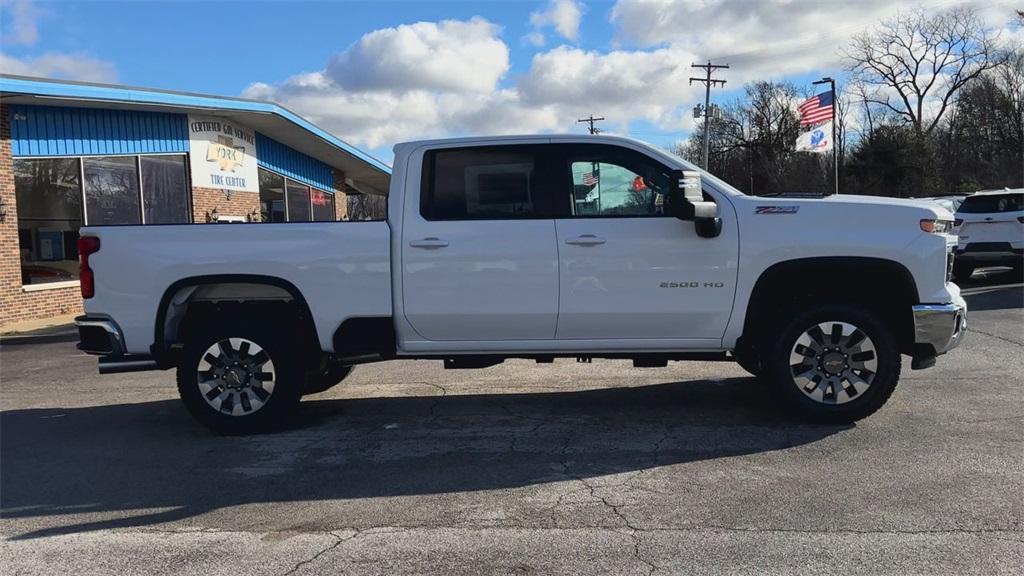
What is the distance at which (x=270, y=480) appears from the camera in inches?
186

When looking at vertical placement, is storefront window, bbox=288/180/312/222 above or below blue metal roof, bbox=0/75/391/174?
below

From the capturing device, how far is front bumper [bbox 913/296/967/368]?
523cm

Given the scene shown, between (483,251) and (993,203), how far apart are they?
12.7 metres

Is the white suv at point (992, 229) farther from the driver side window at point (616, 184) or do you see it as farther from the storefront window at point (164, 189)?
the storefront window at point (164, 189)

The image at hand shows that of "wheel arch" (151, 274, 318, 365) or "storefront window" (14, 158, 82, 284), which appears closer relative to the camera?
"wheel arch" (151, 274, 318, 365)

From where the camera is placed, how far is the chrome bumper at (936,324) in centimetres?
523

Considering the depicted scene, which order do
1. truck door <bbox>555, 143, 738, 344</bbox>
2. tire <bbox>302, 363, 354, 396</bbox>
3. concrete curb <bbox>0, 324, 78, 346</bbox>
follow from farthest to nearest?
concrete curb <bbox>0, 324, 78, 346</bbox> → tire <bbox>302, 363, 354, 396</bbox> → truck door <bbox>555, 143, 738, 344</bbox>

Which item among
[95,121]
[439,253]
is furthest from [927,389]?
[95,121]

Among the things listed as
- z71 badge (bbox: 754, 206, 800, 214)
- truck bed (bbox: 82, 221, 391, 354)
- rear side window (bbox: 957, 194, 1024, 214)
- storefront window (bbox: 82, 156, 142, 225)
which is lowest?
truck bed (bbox: 82, 221, 391, 354)

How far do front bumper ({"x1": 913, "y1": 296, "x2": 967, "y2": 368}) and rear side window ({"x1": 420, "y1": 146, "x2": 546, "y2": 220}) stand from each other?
2.78 metres

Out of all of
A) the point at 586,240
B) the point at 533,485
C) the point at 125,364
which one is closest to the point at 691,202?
the point at 586,240

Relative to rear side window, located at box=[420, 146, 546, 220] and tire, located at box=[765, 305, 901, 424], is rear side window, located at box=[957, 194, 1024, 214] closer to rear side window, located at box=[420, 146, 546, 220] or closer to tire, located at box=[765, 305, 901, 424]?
tire, located at box=[765, 305, 901, 424]

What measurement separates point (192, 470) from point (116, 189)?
1384cm

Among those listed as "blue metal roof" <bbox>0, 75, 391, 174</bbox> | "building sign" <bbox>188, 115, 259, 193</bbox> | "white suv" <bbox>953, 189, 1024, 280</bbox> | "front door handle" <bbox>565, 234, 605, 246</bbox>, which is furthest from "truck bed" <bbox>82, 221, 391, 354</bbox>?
"building sign" <bbox>188, 115, 259, 193</bbox>
